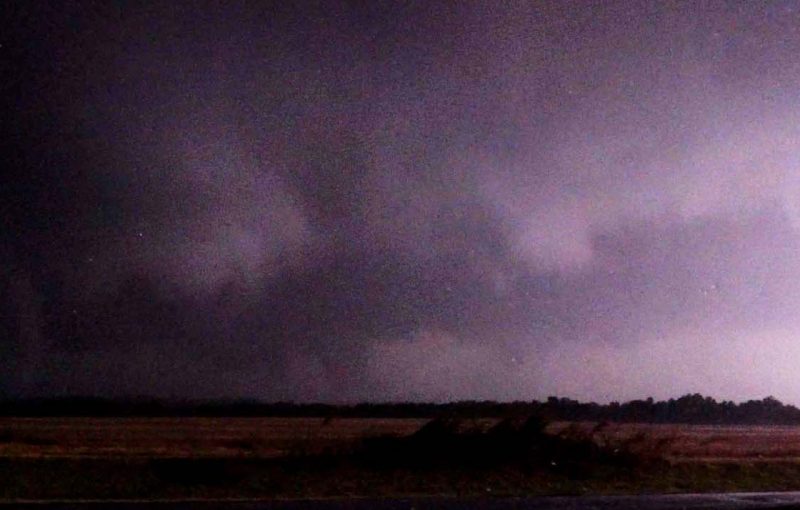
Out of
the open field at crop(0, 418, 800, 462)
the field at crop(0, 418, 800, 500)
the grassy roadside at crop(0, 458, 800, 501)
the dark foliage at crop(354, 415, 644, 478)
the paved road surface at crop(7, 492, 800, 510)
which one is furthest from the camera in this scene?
the open field at crop(0, 418, 800, 462)

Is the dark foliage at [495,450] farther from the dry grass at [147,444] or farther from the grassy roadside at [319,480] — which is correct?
the dry grass at [147,444]

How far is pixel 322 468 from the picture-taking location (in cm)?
3409

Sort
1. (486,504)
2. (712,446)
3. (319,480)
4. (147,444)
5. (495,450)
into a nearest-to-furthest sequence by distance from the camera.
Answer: (486,504)
(319,480)
(495,450)
(147,444)
(712,446)

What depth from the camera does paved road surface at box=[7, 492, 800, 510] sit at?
24828mm

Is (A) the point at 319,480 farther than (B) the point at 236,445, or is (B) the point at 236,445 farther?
(B) the point at 236,445

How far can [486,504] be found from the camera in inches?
1043

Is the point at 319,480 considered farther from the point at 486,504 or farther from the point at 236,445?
the point at 236,445

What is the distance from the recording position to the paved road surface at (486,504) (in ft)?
81.5

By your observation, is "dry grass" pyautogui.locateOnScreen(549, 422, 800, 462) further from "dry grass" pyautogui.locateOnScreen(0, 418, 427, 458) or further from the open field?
"dry grass" pyautogui.locateOnScreen(0, 418, 427, 458)

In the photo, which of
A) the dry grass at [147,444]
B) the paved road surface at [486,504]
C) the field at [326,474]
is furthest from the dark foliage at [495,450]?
the paved road surface at [486,504]

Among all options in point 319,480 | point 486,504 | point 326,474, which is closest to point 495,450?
point 326,474

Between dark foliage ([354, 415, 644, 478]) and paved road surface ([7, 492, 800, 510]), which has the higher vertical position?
dark foliage ([354, 415, 644, 478])

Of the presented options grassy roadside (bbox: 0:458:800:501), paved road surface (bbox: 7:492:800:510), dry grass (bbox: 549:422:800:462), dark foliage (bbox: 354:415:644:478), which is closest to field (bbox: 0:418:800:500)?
grassy roadside (bbox: 0:458:800:501)

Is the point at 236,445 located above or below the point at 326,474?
above
